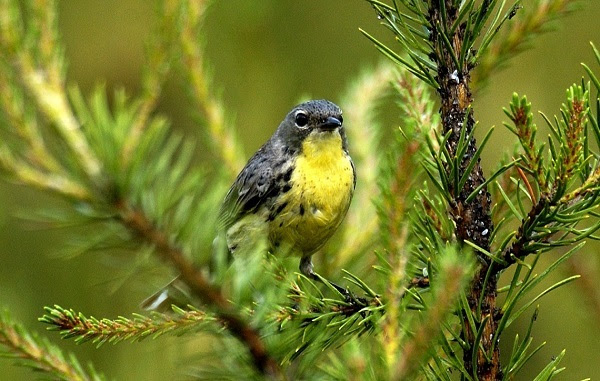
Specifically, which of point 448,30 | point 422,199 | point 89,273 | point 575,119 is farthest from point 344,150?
point 575,119

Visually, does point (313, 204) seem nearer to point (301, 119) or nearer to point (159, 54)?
point (301, 119)

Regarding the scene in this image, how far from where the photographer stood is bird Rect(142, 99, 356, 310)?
2506 mm

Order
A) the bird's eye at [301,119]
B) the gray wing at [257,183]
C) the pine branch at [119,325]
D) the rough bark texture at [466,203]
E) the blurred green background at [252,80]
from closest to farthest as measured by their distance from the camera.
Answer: the pine branch at [119,325]
the rough bark texture at [466,203]
the gray wing at [257,183]
the bird's eye at [301,119]
the blurred green background at [252,80]

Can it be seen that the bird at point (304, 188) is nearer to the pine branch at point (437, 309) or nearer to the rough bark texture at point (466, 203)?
the rough bark texture at point (466, 203)

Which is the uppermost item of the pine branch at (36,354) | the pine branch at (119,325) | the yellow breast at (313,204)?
the pine branch at (119,325)

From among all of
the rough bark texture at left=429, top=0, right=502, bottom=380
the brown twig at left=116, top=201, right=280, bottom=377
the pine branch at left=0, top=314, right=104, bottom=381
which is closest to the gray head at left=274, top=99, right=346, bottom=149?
the rough bark texture at left=429, top=0, right=502, bottom=380

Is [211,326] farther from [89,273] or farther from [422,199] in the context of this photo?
[89,273]

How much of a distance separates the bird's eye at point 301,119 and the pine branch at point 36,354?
1824 mm

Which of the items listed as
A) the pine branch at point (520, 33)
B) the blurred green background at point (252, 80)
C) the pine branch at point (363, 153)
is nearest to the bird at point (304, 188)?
the pine branch at point (363, 153)

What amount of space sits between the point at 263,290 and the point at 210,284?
0.11 metres

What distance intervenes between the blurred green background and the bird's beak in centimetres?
40

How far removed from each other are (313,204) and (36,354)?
1501 millimetres

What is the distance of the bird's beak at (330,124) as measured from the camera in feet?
8.83

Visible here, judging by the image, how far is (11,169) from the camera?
115 cm
